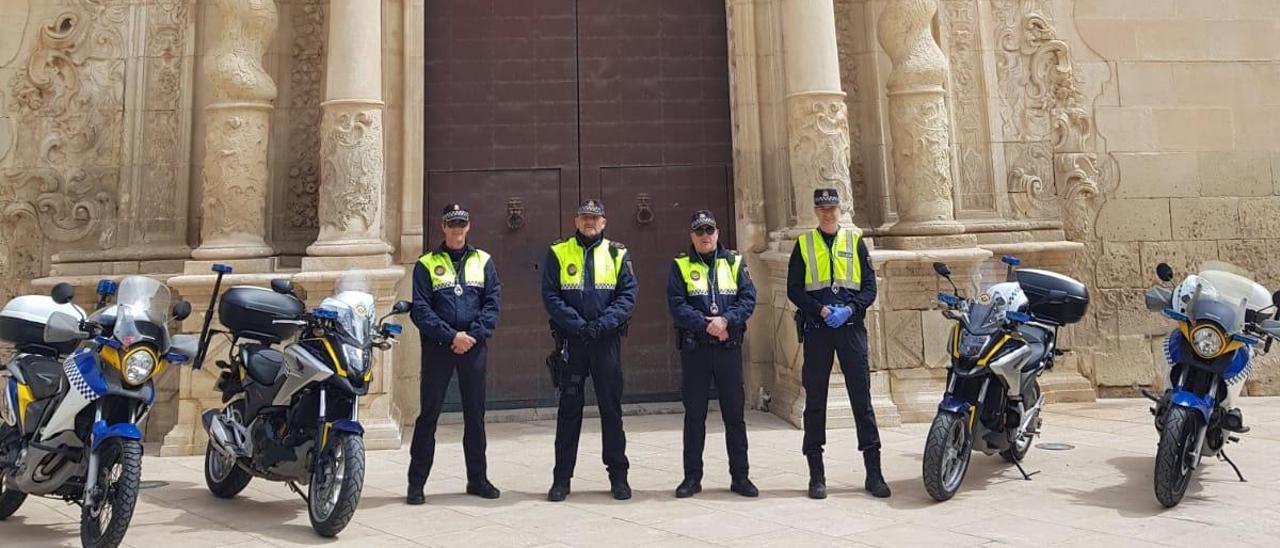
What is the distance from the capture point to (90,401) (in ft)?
15.4

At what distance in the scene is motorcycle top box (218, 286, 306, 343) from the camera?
5.38 meters

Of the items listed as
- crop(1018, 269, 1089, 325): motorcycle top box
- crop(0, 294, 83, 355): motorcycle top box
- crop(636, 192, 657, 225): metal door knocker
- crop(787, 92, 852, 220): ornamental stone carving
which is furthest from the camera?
crop(636, 192, 657, 225): metal door knocker

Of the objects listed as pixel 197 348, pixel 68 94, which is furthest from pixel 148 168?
pixel 197 348

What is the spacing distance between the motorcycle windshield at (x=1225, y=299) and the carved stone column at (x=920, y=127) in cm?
293

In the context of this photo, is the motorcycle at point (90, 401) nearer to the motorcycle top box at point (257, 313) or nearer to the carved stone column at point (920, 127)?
the motorcycle top box at point (257, 313)

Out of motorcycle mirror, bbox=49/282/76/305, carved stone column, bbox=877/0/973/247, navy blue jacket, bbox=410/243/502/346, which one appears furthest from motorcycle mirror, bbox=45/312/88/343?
carved stone column, bbox=877/0/973/247

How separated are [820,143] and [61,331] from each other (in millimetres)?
6023

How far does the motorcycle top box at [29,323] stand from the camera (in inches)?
204

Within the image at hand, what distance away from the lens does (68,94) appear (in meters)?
8.66

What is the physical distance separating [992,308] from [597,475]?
2.91m

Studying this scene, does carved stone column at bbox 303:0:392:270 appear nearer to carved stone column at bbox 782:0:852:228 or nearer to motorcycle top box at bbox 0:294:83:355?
motorcycle top box at bbox 0:294:83:355

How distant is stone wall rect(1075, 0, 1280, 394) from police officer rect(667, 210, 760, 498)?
218 inches

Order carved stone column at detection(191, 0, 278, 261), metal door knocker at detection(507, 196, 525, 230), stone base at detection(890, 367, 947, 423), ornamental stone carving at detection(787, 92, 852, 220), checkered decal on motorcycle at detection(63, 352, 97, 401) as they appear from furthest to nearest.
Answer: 1. metal door knocker at detection(507, 196, 525, 230)
2. ornamental stone carving at detection(787, 92, 852, 220)
3. stone base at detection(890, 367, 947, 423)
4. carved stone column at detection(191, 0, 278, 261)
5. checkered decal on motorcycle at detection(63, 352, 97, 401)

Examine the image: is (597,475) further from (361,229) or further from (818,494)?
(361,229)
